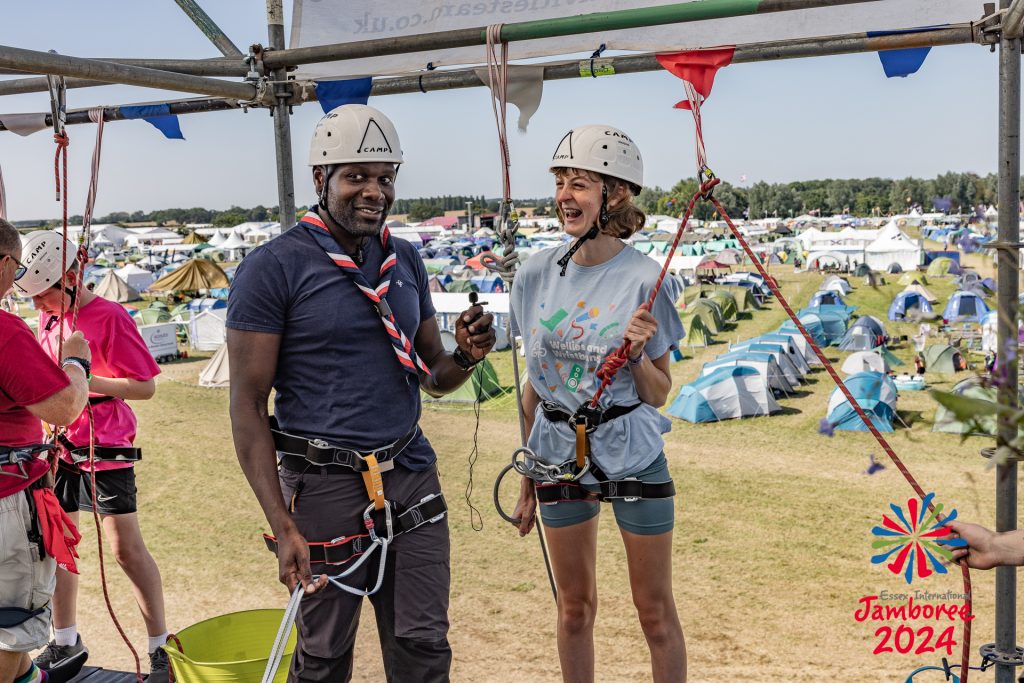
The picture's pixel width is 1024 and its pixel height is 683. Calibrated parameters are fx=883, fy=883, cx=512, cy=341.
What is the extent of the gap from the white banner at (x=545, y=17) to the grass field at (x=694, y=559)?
5.43ft

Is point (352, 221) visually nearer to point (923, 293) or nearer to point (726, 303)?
point (726, 303)

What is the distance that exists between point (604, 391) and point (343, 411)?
2.96 feet

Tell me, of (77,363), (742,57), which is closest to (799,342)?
(742,57)

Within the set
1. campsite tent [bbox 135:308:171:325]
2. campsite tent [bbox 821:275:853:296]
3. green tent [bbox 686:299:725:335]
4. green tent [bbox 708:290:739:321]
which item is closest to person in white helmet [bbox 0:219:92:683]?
green tent [bbox 686:299:725:335]

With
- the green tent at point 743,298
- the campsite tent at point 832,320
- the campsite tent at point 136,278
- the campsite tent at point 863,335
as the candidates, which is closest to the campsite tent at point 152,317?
→ the campsite tent at point 136,278

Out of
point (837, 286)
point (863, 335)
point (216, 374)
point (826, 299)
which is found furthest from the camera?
point (837, 286)

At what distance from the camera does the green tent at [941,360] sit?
63.9 ft

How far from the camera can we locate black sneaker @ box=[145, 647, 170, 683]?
13.4 feet

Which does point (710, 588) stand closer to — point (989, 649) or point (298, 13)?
point (989, 649)

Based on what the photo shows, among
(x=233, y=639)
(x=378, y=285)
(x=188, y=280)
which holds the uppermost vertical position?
(x=378, y=285)

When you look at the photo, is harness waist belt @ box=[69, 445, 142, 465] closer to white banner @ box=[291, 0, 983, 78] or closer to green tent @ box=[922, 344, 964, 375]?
white banner @ box=[291, 0, 983, 78]

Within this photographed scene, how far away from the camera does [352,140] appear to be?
2.66m

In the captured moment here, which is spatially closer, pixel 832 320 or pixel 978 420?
pixel 978 420

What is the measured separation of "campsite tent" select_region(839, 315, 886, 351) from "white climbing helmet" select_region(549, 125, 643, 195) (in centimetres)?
2142
